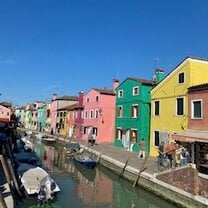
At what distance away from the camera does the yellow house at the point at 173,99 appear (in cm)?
2500

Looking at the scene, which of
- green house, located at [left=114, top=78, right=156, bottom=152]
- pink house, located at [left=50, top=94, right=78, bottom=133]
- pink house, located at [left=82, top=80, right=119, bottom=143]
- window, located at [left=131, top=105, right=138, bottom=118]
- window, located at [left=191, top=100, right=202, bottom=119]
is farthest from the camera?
pink house, located at [left=50, top=94, right=78, bottom=133]

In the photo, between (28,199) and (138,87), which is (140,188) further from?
(138,87)

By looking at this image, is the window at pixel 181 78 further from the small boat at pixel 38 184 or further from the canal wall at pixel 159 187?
the small boat at pixel 38 184

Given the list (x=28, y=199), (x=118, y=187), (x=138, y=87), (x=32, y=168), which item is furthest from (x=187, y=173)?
(x=138, y=87)

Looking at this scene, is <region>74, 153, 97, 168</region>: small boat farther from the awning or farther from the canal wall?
the awning

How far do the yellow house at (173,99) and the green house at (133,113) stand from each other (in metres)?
2.31

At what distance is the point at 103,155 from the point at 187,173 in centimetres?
1369

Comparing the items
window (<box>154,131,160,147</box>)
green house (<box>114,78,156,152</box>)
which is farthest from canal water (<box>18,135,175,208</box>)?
green house (<box>114,78,156,152</box>)

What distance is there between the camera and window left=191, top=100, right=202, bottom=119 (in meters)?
23.1

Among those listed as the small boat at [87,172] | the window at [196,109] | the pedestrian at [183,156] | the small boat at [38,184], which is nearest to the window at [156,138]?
the window at [196,109]

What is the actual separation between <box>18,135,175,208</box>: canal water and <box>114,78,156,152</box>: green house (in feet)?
20.3

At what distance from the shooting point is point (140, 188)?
68.6 feet

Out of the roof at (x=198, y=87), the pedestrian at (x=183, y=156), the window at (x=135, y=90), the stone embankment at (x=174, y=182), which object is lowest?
the stone embankment at (x=174, y=182)

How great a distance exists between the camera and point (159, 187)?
61.6ft
